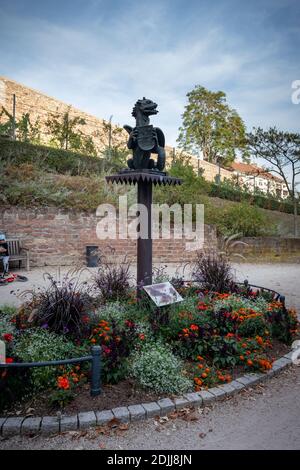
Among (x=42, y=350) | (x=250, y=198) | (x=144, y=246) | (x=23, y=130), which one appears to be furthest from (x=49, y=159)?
(x=42, y=350)

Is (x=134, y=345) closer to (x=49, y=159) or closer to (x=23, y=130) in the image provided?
(x=49, y=159)

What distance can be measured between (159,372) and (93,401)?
2.04 feet

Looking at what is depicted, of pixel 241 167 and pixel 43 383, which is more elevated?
pixel 241 167

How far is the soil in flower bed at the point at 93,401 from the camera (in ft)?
8.58

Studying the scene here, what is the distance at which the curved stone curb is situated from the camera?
7.91ft

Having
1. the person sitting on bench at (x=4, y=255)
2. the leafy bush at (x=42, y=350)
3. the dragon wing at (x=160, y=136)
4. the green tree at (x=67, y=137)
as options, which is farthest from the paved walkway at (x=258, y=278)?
the green tree at (x=67, y=137)

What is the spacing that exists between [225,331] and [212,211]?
9292 millimetres

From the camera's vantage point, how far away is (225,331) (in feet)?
12.6

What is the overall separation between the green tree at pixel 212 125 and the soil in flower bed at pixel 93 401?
99.2 ft

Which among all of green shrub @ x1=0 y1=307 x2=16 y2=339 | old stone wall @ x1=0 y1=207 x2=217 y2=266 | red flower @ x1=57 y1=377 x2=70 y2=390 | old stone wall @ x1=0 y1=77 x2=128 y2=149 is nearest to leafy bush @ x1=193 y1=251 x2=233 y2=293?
green shrub @ x1=0 y1=307 x2=16 y2=339

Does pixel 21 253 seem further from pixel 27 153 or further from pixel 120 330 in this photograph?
pixel 120 330
